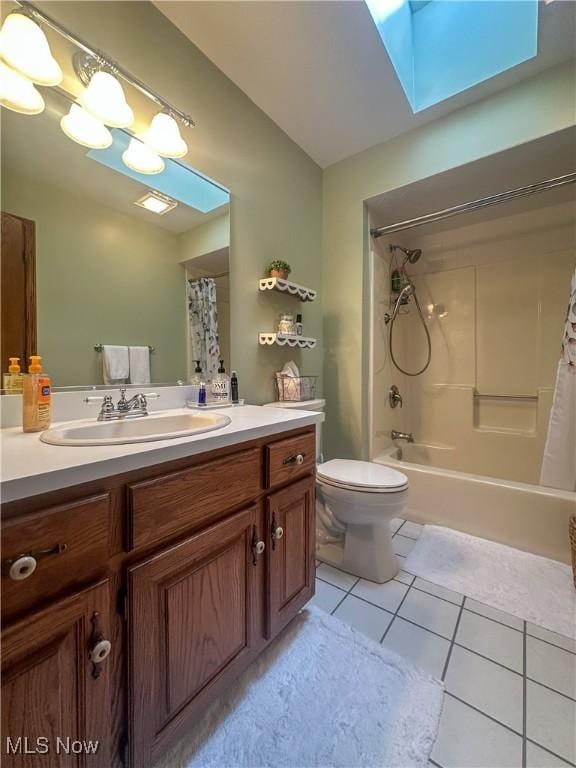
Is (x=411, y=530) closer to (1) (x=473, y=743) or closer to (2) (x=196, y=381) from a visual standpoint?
(1) (x=473, y=743)

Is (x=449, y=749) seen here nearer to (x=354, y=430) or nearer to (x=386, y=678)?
(x=386, y=678)

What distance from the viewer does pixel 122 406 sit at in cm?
104

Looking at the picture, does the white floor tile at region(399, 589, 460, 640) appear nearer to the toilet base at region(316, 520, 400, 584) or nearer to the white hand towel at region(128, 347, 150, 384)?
the toilet base at region(316, 520, 400, 584)

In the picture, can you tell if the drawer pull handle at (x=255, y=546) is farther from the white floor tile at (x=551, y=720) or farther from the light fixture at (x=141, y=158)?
the light fixture at (x=141, y=158)

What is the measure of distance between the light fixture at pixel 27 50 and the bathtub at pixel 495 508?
2255mm

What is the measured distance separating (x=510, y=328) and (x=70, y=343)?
108 inches

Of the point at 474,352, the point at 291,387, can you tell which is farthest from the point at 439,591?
the point at 474,352

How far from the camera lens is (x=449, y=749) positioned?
0.79 m

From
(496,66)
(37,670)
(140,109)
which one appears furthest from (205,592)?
(496,66)

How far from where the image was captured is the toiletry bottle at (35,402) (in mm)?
834

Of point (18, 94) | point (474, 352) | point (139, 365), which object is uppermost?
point (18, 94)

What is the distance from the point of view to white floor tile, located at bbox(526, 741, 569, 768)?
757mm

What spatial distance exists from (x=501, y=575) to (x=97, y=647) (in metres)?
1.66

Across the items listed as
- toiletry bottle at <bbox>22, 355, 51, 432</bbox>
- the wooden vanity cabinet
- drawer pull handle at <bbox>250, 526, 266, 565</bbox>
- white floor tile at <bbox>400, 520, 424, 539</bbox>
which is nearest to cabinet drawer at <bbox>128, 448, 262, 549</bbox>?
the wooden vanity cabinet
